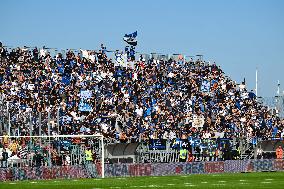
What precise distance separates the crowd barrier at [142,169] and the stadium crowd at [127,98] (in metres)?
4.51

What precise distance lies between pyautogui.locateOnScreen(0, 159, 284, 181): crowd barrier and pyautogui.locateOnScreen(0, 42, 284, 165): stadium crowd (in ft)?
14.8

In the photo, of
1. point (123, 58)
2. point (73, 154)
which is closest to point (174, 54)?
point (123, 58)

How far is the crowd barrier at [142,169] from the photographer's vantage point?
140ft

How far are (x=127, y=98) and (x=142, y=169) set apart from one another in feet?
46.5

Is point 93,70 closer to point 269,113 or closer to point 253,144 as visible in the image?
point 253,144

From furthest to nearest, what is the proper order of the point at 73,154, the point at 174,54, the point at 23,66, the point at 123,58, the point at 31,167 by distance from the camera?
the point at 174,54
the point at 123,58
the point at 23,66
the point at 73,154
the point at 31,167

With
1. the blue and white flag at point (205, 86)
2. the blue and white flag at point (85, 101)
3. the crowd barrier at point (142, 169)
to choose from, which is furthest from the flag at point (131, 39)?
the crowd barrier at point (142, 169)

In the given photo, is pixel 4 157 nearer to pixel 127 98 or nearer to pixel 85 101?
pixel 85 101

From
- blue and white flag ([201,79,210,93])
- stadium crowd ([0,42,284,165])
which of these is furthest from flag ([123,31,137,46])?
blue and white flag ([201,79,210,93])

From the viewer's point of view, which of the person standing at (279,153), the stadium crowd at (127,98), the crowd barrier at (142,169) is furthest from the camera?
the person standing at (279,153)

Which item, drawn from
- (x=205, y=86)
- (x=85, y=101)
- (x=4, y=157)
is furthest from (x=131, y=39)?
(x=4, y=157)

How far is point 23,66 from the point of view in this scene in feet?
189

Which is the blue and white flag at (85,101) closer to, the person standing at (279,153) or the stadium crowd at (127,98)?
the stadium crowd at (127,98)

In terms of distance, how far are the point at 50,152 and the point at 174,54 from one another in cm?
2843
